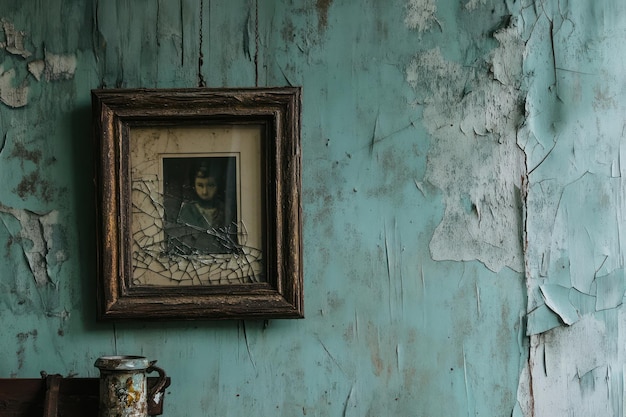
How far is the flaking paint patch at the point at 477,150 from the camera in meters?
1.69

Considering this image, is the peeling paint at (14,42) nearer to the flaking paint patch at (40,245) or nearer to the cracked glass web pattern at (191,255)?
the flaking paint patch at (40,245)

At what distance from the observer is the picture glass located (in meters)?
1.65

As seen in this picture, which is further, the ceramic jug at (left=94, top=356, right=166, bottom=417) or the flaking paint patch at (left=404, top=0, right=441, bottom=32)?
the flaking paint patch at (left=404, top=0, right=441, bottom=32)

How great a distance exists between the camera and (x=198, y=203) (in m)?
1.66

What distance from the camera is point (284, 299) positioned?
1.63 meters

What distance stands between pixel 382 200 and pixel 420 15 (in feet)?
1.50

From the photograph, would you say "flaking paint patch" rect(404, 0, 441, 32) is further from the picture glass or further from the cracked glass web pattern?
the cracked glass web pattern

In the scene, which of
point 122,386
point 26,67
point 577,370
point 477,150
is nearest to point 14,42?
point 26,67

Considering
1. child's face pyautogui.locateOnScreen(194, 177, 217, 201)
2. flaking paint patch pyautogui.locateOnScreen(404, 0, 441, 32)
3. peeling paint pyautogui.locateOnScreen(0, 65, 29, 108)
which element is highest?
flaking paint patch pyautogui.locateOnScreen(404, 0, 441, 32)

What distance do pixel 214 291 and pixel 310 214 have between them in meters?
0.29

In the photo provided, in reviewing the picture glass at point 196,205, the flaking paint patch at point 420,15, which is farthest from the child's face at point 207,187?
the flaking paint patch at point 420,15

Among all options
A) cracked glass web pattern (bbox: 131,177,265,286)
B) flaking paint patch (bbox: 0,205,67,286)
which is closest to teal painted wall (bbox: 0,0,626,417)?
flaking paint patch (bbox: 0,205,67,286)

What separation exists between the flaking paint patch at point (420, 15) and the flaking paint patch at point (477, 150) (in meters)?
0.07

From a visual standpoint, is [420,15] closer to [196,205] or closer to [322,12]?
[322,12]
